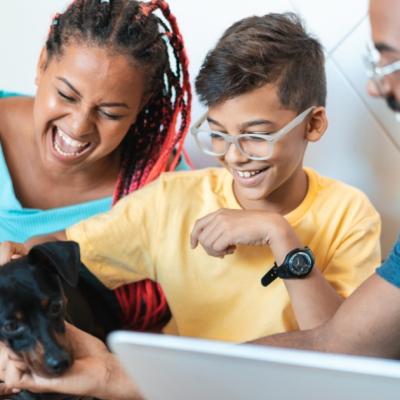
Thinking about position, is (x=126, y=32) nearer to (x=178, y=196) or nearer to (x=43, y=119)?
(x=43, y=119)

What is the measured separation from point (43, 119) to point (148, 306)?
510mm

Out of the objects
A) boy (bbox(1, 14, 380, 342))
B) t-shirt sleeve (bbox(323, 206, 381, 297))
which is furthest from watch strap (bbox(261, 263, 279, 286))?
t-shirt sleeve (bbox(323, 206, 381, 297))

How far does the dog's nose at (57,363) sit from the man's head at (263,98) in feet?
1.59

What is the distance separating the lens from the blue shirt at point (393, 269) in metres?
1.18

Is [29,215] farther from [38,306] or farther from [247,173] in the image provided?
[247,173]

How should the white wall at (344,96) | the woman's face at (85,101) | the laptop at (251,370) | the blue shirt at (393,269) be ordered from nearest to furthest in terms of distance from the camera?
the laptop at (251,370) < the blue shirt at (393,269) < the woman's face at (85,101) < the white wall at (344,96)

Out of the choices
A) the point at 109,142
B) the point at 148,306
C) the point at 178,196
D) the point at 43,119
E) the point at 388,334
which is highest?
the point at 43,119

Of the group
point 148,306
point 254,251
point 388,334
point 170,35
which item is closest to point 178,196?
point 254,251

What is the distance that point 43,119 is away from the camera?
1646 millimetres

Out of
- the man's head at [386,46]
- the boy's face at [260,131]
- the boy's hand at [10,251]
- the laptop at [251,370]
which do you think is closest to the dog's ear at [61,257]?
the boy's hand at [10,251]

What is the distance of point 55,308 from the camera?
1342mm

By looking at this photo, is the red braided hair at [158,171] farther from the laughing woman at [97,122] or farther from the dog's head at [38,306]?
the dog's head at [38,306]

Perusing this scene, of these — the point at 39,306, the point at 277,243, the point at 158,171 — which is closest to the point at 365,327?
the point at 277,243

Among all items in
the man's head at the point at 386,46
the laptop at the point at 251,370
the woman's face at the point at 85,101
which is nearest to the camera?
the laptop at the point at 251,370
